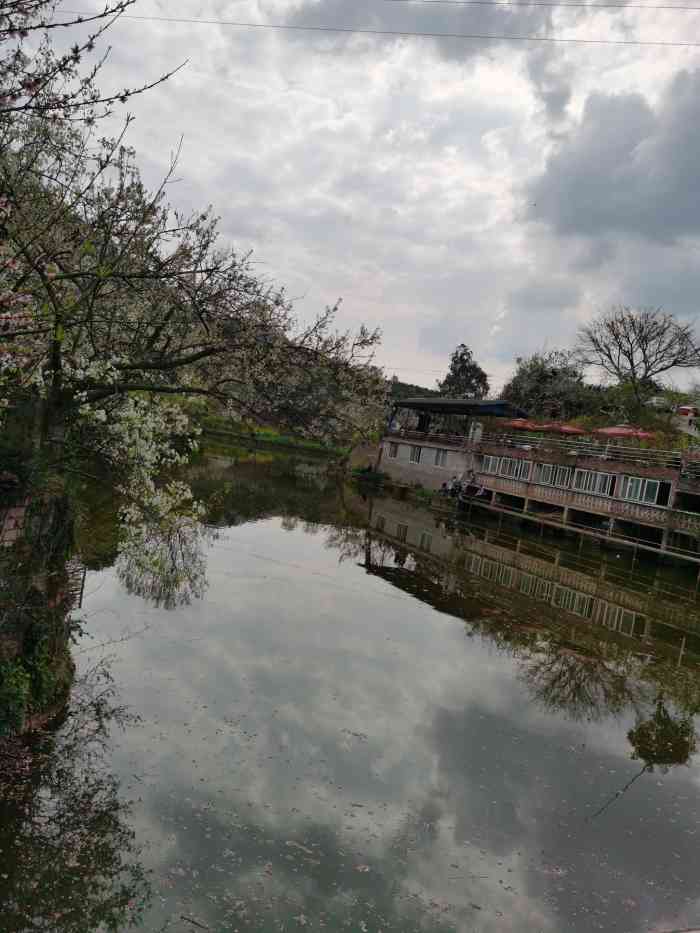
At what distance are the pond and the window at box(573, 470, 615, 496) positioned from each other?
791 inches

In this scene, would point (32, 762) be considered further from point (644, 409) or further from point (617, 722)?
point (644, 409)

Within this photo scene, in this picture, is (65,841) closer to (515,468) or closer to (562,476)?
(562,476)

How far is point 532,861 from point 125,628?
9179 millimetres

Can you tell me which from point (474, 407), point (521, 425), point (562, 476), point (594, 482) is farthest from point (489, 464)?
point (594, 482)

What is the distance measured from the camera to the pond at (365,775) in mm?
7809

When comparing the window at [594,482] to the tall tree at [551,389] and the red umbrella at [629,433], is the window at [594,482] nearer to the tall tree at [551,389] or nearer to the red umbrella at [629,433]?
the red umbrella at [629,433]

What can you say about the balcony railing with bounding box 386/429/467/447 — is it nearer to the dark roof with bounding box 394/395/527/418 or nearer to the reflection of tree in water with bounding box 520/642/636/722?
the dark roof with bounding box 394/395/527/418

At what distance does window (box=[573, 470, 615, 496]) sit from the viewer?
4094cm

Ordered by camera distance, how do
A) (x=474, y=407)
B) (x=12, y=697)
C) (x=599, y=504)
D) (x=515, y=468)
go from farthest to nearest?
(x=474, y=407) → (x=515, y=468) → (x=599, y=504) → (x=12, y=697)

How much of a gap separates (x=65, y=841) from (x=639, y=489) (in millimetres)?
35240

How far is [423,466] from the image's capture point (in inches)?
2397

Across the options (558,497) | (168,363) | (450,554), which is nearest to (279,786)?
(168,363)

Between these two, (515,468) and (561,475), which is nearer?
(561,475)

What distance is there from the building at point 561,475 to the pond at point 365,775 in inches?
624
